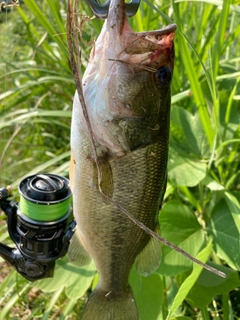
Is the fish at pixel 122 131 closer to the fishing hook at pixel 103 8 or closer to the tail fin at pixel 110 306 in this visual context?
the fishing hook at pixel 103 8

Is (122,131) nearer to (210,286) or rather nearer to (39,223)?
(39,223)

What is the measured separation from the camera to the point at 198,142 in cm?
204

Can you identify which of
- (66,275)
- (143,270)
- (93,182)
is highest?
(93,182)

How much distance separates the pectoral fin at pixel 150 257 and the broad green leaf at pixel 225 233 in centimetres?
42

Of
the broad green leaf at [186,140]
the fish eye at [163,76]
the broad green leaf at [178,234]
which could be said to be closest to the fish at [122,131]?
the fish eye at [163,76]

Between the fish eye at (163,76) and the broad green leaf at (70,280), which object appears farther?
the broad green leaf at (70,280)

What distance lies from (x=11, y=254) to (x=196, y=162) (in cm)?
89

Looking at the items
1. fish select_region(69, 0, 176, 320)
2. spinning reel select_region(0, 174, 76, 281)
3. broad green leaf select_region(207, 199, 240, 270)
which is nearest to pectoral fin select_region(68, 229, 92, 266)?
spinning reel select_region(0, 174, 76, 281)

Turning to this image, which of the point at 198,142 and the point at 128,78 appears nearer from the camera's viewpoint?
the point at 128,78

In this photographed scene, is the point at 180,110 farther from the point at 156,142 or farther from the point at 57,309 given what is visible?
the point at 57,309

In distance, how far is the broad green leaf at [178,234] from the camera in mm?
1731

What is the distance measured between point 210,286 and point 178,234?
245 mm

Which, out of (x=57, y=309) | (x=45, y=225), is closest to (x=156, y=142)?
(x=45, y=225)

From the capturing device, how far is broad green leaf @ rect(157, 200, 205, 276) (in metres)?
1.73
